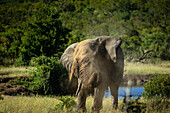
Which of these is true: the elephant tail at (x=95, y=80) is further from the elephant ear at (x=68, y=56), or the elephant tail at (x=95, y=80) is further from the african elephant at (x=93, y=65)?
the elephant ear at (x=68, y=56)

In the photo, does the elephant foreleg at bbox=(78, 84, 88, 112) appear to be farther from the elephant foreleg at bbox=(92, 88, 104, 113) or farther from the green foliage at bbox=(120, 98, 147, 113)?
the green foliage at bbox=(120, 98, 147, 113)

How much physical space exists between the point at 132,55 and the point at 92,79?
19507mm

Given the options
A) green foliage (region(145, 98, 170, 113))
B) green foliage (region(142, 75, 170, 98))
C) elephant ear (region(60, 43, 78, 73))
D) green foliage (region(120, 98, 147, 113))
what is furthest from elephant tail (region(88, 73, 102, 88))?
green foliage (region(142, 75, 170, 98))

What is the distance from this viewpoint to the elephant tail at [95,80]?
482 centimetres

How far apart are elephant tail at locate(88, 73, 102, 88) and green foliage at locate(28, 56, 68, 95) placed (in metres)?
5.54

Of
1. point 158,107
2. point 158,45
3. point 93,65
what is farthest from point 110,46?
point 158,45

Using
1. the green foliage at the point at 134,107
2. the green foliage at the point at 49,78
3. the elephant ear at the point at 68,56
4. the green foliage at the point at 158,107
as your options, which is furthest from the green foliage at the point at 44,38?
the green foliage at the point at 134,107

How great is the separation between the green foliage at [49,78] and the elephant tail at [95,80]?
218 inches

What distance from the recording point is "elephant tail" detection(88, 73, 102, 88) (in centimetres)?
482

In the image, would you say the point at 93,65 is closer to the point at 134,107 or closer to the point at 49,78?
the point at 134,107

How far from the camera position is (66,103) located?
6234 millimetres

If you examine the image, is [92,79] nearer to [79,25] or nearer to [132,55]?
[132,55]

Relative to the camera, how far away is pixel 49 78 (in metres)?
10.4

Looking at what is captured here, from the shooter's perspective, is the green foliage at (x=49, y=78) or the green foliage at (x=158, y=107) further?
the green foliage at (x=49, y=78)
